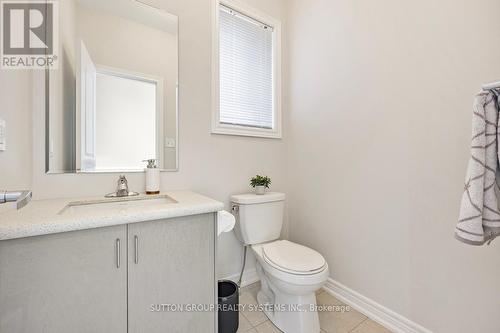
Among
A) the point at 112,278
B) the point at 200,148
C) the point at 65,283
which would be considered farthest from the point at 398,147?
the point at 65,283

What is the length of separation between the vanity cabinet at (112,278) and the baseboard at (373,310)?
0.98 meters

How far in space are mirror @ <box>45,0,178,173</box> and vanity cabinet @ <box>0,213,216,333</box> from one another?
2.02ft

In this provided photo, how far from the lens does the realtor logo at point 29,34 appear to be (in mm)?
977

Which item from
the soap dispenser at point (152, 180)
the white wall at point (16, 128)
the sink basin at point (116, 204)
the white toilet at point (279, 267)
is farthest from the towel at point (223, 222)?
the white wall at point (16, 128)

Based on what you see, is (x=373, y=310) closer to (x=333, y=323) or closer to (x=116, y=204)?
(x=333, y=323)

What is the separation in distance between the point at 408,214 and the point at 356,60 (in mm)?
1032

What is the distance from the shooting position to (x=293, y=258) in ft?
4.38

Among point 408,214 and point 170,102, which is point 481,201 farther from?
point 170,102

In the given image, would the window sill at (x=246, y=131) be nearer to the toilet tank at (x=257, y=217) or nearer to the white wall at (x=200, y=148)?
the white wall at (x=200, y=148)

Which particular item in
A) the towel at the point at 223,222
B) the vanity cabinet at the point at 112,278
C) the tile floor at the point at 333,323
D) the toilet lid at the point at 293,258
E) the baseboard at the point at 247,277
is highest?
the towel at the point at 223,222

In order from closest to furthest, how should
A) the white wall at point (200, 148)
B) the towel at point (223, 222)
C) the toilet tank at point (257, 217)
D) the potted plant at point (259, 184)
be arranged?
1. the towel at point (223, 222)
2. the white wall at point (200, 148)
3. the toilet tank at point (257, 217)
4. the potted plant at point (259, 184)

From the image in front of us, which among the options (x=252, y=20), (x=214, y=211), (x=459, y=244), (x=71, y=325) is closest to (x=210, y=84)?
(x=252, y=20)

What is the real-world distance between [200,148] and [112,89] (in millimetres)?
639

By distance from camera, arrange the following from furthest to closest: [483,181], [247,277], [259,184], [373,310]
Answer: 1. [247,277]
2. [259,184]
3. [373,310]
4. [483,181]
